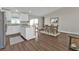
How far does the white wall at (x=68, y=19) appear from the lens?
1.58 metres

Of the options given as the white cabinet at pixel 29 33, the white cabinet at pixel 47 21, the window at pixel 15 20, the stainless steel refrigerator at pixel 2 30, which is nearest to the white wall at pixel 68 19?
the white cabinet at pixel 47 21

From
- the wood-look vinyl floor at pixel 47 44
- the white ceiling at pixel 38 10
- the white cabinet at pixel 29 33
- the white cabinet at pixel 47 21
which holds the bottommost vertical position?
the wood-look vinyl floor at pixel 47 44

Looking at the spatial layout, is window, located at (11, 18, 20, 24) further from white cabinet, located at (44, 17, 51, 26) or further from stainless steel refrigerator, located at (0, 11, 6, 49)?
white cabinet, located at (44, 17, 51, 26)

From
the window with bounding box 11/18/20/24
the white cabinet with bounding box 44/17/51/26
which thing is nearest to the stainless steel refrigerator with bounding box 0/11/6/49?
the window with bounding box 11/18/20/24

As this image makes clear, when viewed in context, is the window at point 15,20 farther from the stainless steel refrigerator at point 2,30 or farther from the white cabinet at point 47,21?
the white cabinet at point 47,21

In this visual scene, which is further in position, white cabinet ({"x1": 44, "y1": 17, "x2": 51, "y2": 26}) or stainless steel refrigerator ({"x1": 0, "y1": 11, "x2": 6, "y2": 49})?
white cabinet ({"x1": 44, "y1": 17, "x2": 51, "y2": 26})

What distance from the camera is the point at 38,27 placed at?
5.50 feet

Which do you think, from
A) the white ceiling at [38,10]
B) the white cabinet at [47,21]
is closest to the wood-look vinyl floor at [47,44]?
the white cabinet at [47,21]

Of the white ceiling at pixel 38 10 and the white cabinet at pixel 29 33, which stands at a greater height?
the white ceiling at pixel 38 10

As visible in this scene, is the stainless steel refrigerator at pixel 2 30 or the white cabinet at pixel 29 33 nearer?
the stainless steel refrigerator at pixel 2 30

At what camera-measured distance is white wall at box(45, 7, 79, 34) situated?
62.2 inches

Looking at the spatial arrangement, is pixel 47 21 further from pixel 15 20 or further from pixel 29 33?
pixel 15 20
